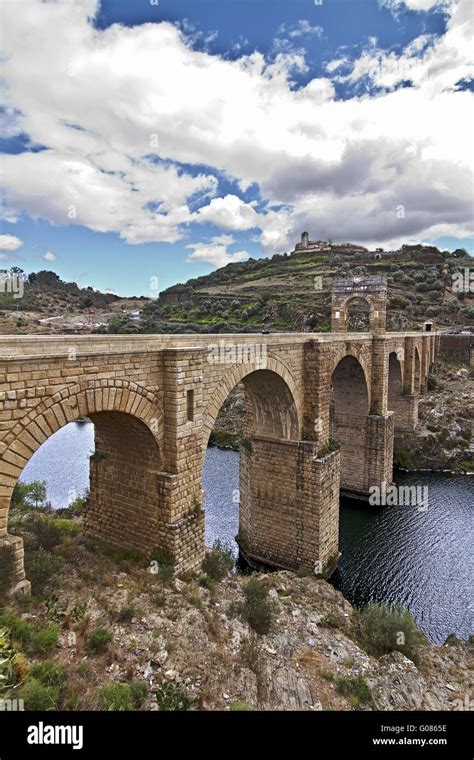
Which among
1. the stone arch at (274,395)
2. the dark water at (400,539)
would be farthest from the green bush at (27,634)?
the dark water at (400,539)

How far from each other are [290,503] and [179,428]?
705 cm

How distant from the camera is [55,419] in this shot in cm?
631

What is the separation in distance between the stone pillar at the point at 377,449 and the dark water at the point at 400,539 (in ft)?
4.85

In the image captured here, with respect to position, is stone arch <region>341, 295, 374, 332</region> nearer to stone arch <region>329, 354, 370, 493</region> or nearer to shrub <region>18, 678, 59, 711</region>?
stone arch <region>329, 354, 370, 493</region>

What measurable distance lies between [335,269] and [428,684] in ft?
189

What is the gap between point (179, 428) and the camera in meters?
8.41

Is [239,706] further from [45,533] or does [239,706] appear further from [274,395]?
[274,395]

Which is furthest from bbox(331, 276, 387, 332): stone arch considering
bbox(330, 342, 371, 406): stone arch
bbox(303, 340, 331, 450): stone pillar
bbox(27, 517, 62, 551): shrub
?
bbox(27, 517, 62, 551): shrub

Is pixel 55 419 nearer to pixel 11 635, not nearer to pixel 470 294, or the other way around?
pixel 11 635

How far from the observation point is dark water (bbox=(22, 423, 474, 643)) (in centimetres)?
1384

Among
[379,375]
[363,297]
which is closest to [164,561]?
[379,375]

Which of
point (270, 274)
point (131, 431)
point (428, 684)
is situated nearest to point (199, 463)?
point (131, 431)

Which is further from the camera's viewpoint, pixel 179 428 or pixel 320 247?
pixel 320 247

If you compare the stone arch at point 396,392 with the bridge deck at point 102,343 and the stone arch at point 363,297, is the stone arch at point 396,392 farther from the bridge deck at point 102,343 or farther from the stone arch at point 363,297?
the bridge deck at point 102,343
